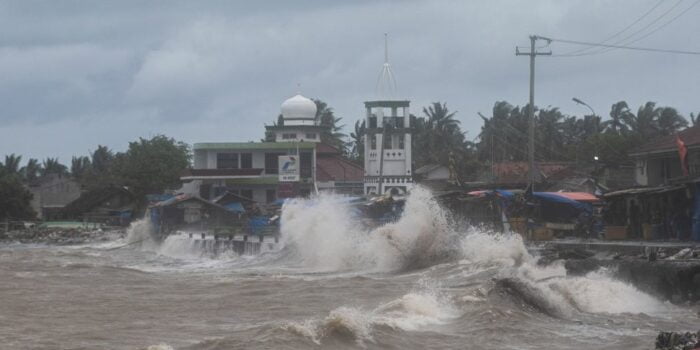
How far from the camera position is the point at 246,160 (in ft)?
227

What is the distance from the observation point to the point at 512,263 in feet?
89.4

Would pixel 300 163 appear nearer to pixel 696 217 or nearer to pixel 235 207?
pixel 235 207

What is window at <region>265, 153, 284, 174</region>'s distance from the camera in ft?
226

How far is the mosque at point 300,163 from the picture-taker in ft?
210

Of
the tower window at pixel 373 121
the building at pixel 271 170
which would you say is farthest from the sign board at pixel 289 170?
the tower window at pixel 373 121

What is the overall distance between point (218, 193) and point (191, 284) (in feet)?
128

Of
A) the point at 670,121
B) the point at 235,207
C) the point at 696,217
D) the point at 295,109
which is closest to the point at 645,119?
the point at 670,121

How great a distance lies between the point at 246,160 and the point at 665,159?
34702 mm

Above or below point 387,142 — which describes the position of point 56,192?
below

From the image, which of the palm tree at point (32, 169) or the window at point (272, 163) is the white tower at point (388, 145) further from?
the palm tree at point (32, 169)

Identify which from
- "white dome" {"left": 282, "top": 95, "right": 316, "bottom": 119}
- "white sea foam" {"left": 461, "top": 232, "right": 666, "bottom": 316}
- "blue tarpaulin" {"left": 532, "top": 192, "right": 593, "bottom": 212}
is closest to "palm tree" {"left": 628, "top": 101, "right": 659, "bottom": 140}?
"white dome" {"left": 282, "top": 95, "right": 316, "bottom": 119}

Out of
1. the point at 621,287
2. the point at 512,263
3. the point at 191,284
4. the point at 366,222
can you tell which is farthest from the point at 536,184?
the point at 621,287

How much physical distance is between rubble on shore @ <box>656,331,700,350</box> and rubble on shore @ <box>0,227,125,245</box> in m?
49.7

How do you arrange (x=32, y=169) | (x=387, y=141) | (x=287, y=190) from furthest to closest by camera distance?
(x=32, y=169) < (x=387, y=141) < (x=287, y=190)
